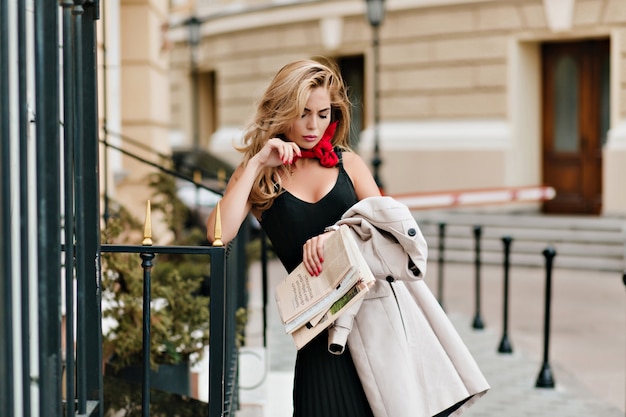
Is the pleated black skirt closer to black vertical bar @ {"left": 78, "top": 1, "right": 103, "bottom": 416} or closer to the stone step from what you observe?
black vertical bar @ {"left": 78, "top": 1, "right": 103, "bottom": 416}

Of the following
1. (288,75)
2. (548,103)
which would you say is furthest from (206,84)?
(288,75)

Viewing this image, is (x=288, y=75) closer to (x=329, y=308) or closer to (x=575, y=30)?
(x=329, y=308)

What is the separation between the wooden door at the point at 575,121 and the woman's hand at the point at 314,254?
14.7 m

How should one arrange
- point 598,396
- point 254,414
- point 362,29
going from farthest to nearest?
1. point 362,29
2. point 598,396
3. point 254,414

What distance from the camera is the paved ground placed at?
6214mm

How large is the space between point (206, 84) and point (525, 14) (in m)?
10.4

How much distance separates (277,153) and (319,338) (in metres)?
0.63

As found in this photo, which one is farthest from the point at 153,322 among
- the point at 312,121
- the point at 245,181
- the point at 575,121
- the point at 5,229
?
the point at 575,121

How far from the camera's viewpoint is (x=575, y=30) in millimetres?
16875

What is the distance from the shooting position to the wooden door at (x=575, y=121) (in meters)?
17.3

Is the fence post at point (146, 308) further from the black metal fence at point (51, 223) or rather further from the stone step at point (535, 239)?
the stone step at point (535, 239)

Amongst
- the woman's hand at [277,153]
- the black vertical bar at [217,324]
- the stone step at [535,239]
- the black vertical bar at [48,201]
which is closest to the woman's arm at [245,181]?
the woman's hand at [277,153]

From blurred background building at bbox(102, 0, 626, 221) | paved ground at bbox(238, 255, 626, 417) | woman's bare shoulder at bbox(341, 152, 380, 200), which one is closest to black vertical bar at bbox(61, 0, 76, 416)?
woman's bare shoulder at bbox(341, 152, 380, 200)

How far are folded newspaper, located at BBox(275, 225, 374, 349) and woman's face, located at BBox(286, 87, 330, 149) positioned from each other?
0.40 meters
